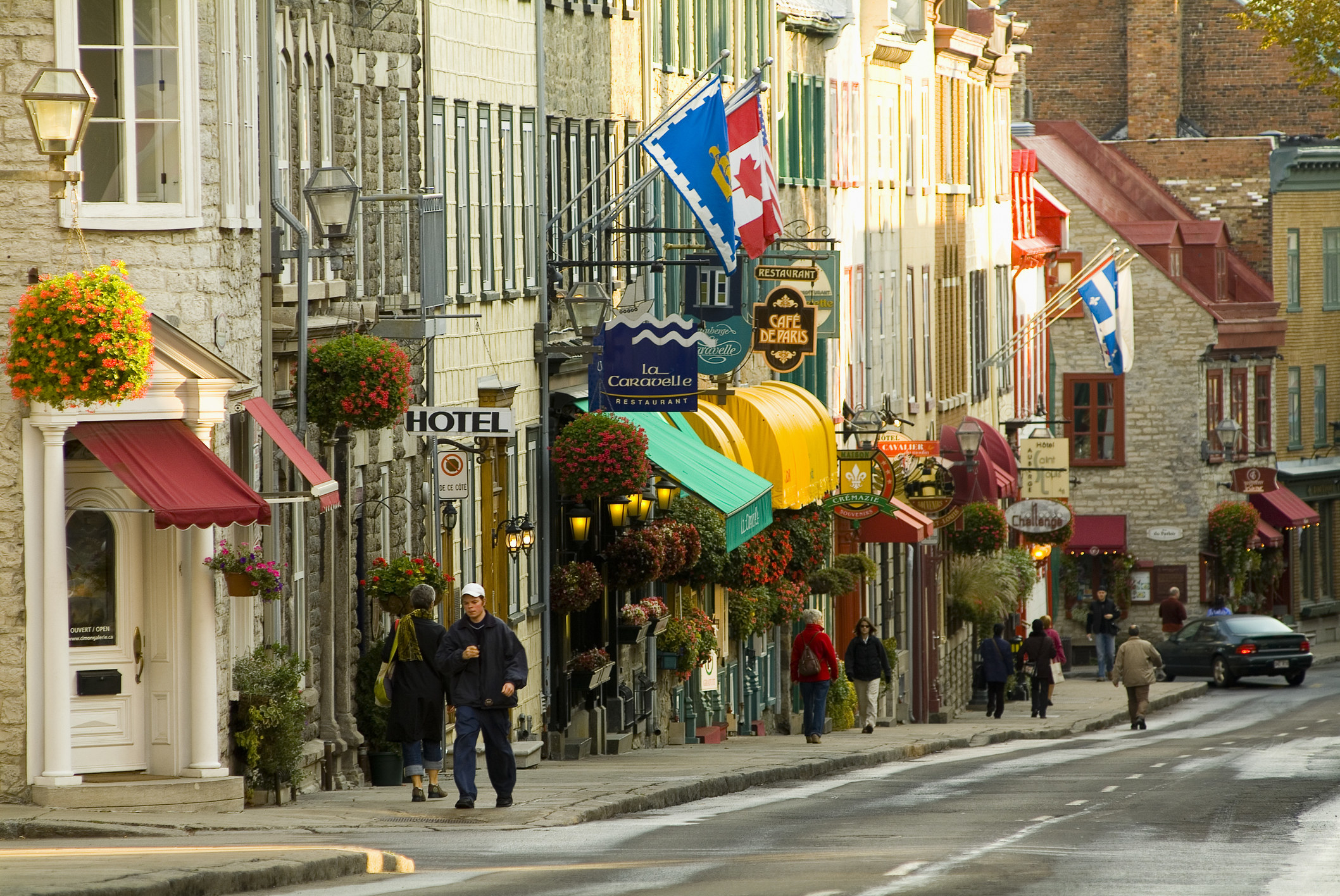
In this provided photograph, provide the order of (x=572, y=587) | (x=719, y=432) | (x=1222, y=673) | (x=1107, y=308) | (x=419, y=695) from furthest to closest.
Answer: (x=1222, y=673)
(x=1107, y=308)
(x=719, y=432)
(x=572, y=587)
(x=419, y=695)

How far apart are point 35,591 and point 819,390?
24127 millimetres

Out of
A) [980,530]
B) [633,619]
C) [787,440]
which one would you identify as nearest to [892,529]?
[980,530]

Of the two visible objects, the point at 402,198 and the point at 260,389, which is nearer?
the point at 260,389

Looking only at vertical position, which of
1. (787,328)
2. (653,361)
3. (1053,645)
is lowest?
(1053,645)

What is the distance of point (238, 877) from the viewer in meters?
13.1

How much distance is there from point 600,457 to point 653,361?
1220 mm

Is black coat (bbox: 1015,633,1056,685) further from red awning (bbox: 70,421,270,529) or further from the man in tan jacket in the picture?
red awning (bbox: 70,421,270,529)

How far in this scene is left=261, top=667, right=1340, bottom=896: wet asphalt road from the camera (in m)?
13.5

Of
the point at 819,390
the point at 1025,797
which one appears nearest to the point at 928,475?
the point at 819,390

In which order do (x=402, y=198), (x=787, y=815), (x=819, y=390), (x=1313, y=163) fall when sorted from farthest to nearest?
1. (x=1313, y=163)
2. (x=819, y=390)
3. (x=402, y=198)
4. (x=787, y=815)

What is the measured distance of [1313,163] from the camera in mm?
65750

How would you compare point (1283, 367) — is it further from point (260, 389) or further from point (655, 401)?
point (260, 389)

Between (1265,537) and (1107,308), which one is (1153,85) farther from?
(1107,308)

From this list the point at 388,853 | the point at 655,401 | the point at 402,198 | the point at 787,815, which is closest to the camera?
the point at 388,853
